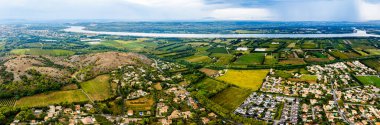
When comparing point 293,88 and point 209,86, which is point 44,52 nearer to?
point 209,86

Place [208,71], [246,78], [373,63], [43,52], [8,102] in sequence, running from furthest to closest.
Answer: [43,52] < [373,63] < [208,71] < [246,78] < [8,102]

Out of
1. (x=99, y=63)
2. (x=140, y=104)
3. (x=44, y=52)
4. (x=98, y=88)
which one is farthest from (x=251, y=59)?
(x=44, y=52)

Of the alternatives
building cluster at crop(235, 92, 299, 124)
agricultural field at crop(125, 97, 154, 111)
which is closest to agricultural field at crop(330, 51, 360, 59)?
building cluster at crop(235, 92, 299, 124)

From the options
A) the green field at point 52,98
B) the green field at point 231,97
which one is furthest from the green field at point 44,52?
the green field at point 231,97

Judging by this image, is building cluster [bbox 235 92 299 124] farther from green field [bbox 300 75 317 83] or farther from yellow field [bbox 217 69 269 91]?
green field [bbox 300 75 317 83]

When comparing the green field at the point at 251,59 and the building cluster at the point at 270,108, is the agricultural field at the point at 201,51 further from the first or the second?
the building cluster at the point at 270,108

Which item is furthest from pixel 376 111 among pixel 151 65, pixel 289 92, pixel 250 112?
pixel 151 65

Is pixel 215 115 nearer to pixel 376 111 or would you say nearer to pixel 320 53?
pixel 376 111
